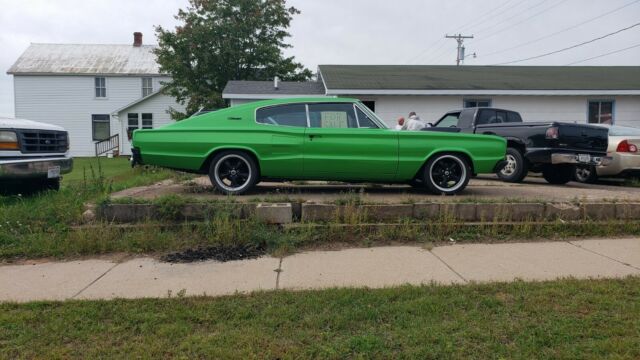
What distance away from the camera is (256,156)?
691 cm

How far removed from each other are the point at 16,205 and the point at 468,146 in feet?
20.4

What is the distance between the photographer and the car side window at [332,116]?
7039mm

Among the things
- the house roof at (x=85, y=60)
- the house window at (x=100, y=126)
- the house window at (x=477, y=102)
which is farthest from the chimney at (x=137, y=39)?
the house window at (x=477, y=102)

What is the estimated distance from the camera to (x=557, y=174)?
1030cm

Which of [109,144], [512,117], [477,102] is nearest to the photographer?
[512,117]

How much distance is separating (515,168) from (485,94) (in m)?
9.00

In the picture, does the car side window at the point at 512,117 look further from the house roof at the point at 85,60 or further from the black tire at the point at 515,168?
the house roof at the point at 85,60

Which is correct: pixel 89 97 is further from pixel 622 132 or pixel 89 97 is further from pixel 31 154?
pixel 622 132

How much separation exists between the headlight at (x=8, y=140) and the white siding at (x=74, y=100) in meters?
27.2

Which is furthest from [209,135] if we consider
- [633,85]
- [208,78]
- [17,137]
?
[208,78]

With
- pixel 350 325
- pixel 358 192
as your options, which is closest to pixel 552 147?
pixel 358 192

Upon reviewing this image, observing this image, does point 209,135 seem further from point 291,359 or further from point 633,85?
point 633,85

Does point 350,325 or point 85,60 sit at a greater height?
point 85,60

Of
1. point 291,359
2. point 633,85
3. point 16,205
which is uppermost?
point 633,85
